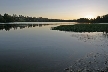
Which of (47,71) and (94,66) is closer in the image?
(47,71)

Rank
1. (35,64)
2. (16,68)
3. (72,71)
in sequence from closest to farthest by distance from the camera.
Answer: (72,71), (16,68), (35,64)

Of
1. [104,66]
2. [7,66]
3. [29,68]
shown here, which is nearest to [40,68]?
[29,68]

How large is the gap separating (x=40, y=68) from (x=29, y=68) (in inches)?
34.3

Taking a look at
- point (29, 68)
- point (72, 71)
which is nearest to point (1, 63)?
point (29, 68)

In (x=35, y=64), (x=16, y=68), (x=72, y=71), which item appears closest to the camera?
(x=72, y=71)

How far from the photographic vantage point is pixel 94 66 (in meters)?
12.4

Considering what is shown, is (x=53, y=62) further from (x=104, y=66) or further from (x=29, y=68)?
(x=104, y=66)

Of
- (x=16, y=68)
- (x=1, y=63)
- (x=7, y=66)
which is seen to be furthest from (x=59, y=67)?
(x=1, y=63)

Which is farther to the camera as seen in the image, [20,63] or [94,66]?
[20,63]

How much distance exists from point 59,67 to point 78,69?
1631 millimetres

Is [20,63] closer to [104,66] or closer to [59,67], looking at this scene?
[59,67]

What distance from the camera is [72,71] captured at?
11188mm

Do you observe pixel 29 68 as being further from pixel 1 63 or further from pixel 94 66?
pixel 94 66

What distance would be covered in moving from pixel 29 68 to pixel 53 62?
265 centimetres
